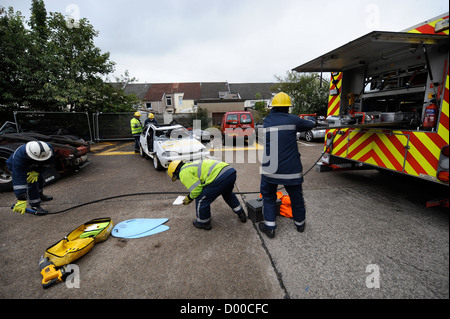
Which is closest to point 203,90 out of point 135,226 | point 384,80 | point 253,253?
point 384,80

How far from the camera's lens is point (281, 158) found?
2.67 meters

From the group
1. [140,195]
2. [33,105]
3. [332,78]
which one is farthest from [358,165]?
[33,105]

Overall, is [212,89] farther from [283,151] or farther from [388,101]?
[283,151]

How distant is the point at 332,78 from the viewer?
188 inches

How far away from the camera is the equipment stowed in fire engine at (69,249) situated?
2141 millimetres

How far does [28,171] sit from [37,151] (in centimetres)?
48

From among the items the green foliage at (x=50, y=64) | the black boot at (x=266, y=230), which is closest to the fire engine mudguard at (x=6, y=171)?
the black boot at (x=266, y=230)

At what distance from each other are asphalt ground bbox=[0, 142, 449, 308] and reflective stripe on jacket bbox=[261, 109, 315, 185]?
33.3 inches

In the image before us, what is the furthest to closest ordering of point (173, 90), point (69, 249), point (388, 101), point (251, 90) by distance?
point (251, 90), point (173, 90), point (388, 101), point (69, 249)

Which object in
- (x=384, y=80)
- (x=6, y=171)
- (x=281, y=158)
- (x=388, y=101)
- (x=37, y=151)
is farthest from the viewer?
(x=6, y=171)

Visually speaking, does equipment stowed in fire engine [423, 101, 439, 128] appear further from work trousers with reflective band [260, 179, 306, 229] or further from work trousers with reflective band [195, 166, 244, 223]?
work trousers with reflective band [195, 166, 244, 223]

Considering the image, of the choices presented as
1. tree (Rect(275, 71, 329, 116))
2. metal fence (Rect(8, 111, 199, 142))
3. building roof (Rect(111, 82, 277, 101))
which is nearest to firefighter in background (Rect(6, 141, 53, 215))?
metal fence (Rect(8, 111, 199, 142))

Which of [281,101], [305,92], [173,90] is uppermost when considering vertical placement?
[173,90]

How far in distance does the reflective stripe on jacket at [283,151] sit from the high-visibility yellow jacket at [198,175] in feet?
2.33
